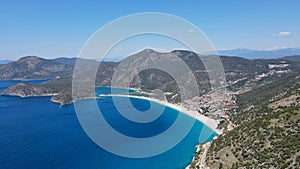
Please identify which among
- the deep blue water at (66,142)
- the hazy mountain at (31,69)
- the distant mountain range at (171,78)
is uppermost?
the hazy mountain at (31,69)

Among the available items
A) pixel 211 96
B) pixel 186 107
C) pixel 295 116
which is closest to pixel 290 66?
pixel 211 96

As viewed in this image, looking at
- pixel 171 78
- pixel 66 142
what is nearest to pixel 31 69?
pixel 171 78

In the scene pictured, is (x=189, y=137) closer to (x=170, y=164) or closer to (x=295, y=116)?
(x=170, y=164)

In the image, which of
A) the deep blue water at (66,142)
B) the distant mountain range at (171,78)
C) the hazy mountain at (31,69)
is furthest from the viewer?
the hazy mountain at (31,69)

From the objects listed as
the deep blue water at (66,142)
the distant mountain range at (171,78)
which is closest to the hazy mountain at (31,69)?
the distant mountain range at (171,78)

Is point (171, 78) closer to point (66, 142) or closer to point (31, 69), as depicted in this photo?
point (66, 142)

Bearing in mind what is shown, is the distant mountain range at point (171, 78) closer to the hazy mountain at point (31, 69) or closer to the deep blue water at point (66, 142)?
the deep blue water at point (66, 142)

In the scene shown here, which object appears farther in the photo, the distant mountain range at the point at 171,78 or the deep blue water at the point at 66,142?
the distant mountain range at the point at 171,78

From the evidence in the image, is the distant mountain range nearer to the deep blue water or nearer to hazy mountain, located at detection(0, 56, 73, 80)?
the deep blue water

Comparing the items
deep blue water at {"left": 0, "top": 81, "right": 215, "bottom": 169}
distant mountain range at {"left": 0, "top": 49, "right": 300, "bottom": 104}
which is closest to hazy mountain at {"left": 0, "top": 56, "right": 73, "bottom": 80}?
distant mountain range at {"left": 0, "top": 49, "right": 300, "bottom": 104}
